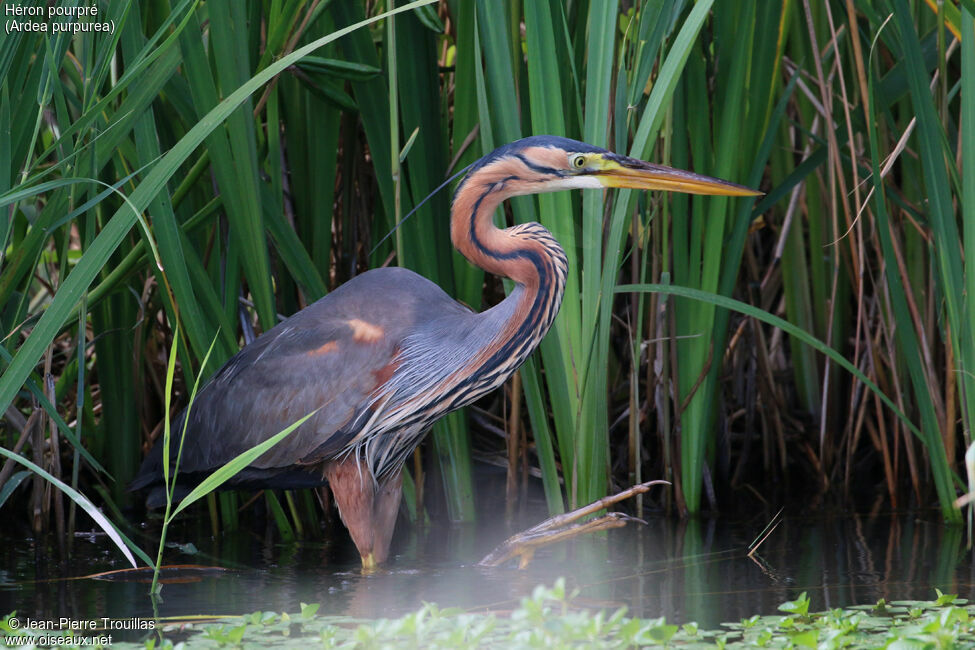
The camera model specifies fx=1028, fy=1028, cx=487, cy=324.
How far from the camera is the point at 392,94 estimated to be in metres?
3.05

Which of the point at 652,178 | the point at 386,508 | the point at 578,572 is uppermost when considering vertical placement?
the point at 652,178

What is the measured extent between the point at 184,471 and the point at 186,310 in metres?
0.67

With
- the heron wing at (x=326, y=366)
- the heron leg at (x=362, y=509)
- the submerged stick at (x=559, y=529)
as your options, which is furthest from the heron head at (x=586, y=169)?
the heron leg at (x=362, y=509)

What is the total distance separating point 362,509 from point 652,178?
1382 millimetres

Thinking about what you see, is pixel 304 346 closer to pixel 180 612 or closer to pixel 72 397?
pixel 180 612

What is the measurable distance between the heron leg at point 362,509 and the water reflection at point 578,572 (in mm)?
93

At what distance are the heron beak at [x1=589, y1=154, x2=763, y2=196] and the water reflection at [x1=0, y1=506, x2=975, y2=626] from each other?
114cm

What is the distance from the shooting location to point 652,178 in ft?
9.84

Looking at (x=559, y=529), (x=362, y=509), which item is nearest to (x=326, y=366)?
(x=362, y=509)

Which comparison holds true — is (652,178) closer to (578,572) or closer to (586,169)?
(586,169)

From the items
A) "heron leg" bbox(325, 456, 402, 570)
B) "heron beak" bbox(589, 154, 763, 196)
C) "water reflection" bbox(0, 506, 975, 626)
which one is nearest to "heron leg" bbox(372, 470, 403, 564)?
"heron leg" bbox(325, 456, 402, 570)

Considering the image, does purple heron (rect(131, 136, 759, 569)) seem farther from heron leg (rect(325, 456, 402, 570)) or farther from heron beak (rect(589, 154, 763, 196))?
heron beak (rect(589, 154, 763, 196))

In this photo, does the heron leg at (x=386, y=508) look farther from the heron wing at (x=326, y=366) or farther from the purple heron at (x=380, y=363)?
the heron wing at (x=326, y=366)

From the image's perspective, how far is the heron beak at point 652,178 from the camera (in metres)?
2.97
